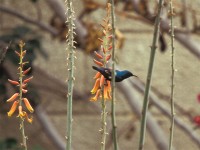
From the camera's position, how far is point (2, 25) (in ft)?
12.5

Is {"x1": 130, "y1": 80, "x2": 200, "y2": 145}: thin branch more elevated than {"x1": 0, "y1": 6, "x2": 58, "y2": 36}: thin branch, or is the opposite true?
{"x1": 0, "y1": 6, "x2": 58, "y2": 36}: thin branch

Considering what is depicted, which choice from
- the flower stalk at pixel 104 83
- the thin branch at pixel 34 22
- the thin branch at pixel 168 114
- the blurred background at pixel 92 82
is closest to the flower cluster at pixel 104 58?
the flower stalk at pixel 104 83

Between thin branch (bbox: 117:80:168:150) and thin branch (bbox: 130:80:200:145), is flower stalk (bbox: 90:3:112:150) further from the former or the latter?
thin branch (bbox: 130:80:200:145)

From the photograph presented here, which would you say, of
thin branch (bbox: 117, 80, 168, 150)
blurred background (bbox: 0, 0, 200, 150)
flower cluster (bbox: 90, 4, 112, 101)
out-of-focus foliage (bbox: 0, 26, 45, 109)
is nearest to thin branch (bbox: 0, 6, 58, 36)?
out-of-focus foliage (bbox: 0, 26, 45, 109)

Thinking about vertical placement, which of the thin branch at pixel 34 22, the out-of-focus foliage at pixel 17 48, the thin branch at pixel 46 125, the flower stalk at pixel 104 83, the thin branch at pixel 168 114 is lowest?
the thin branch at pixel 46 125

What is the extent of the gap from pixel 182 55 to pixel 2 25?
102cm

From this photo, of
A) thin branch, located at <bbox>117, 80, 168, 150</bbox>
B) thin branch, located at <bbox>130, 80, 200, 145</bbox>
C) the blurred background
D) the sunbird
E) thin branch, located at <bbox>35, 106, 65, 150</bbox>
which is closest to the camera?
the sunbird

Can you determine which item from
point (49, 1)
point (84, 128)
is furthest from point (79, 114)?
point (49, 1)

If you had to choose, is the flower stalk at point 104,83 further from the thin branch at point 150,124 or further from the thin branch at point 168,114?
the thin branch at point 168,114

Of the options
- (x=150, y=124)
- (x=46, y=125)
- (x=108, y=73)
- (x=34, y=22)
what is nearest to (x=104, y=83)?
(x=108, y=73)

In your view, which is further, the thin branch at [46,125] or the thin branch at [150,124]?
the thin branch at [46,125]

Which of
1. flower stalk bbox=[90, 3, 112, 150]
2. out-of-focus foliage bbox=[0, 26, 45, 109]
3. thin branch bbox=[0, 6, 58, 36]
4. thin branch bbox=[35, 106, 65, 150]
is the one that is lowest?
thin branch bbox=[35, 106, 65, 150]

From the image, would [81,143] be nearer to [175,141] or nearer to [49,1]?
[175,141]

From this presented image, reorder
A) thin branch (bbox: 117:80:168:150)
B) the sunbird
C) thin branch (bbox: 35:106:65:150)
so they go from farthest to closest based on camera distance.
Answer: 1. thin branch (bbox: 35:106:65:150)
2. thin branch (bbox: 117:80:168:150)
3. the sunbird
